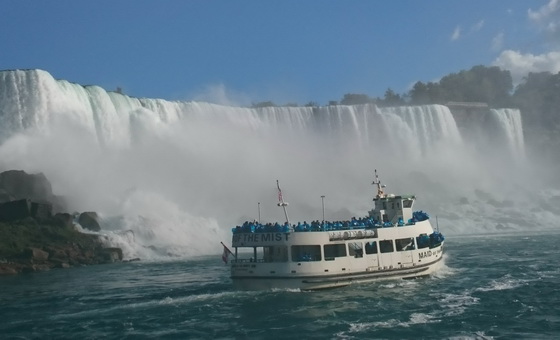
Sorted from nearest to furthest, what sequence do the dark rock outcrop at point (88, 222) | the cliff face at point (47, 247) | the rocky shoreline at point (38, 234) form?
1. the cliff face at point (47, 247)
2. the rocky shoreline at point (38, 234)
3. the dark rock outcrop at point (88, 222)

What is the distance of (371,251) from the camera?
26609 mm

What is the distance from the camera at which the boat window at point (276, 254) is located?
2555 centimetres

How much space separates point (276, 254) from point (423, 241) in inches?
331

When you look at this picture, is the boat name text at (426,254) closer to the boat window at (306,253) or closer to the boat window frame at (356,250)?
the boat window frame at (356,250)

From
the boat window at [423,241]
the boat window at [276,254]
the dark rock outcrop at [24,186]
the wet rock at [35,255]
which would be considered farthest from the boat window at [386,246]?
the dark rock outcrop at [24,186]

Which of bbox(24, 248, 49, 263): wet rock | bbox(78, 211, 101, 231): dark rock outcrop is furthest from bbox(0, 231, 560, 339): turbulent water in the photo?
bbox(78, 211, 101, 231): dark rock outcrop

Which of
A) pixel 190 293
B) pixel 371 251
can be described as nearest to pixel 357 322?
pixel 371 251

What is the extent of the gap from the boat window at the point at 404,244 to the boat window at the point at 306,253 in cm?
453

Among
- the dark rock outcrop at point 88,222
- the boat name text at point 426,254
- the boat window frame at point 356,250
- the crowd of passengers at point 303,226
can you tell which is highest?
the dark rock outcrop at point 88,222

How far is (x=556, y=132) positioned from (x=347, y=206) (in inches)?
2260

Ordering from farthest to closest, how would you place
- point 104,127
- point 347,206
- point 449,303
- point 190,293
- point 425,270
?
point 347,206 < point 104,127 < point 425,270 < point 190,293 < point 449,303

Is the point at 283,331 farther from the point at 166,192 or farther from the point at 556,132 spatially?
the point at 556,132

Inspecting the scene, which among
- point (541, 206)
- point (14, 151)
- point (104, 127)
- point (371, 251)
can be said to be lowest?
point (371, 251)

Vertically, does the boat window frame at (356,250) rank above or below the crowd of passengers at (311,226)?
below
